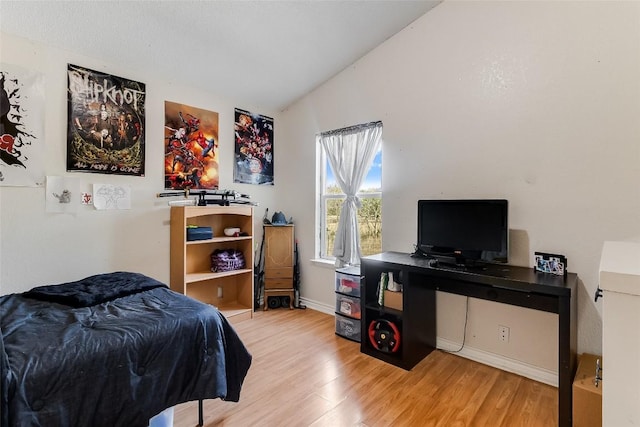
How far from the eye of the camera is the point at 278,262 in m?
3.67

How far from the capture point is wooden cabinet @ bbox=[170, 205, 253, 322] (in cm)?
298

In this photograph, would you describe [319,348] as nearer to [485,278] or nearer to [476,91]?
[485,278]

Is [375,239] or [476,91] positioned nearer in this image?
[476,91]

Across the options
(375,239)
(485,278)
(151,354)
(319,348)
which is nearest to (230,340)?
(151,354)

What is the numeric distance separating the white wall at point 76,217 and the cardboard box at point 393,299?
7.11 ft

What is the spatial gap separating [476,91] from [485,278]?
152cm

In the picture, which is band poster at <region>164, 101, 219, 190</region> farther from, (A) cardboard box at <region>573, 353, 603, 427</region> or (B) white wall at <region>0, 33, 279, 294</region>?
(A) cardboard box at <region>573, 353, 603, 427</region>

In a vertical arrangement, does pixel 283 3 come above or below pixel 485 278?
above

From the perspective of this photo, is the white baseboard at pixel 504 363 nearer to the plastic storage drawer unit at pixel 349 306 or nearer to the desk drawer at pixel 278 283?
the plastic storage drawer unit at pixel 349 306

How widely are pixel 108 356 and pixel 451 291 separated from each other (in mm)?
2141

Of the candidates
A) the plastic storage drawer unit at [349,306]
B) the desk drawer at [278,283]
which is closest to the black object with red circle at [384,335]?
the plastic storage drawer unit at [349,306]

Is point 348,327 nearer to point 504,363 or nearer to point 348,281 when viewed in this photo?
point 348,281

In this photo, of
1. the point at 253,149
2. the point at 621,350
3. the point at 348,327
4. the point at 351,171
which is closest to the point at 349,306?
the point at 348,327

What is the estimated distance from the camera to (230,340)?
1.77 metres
